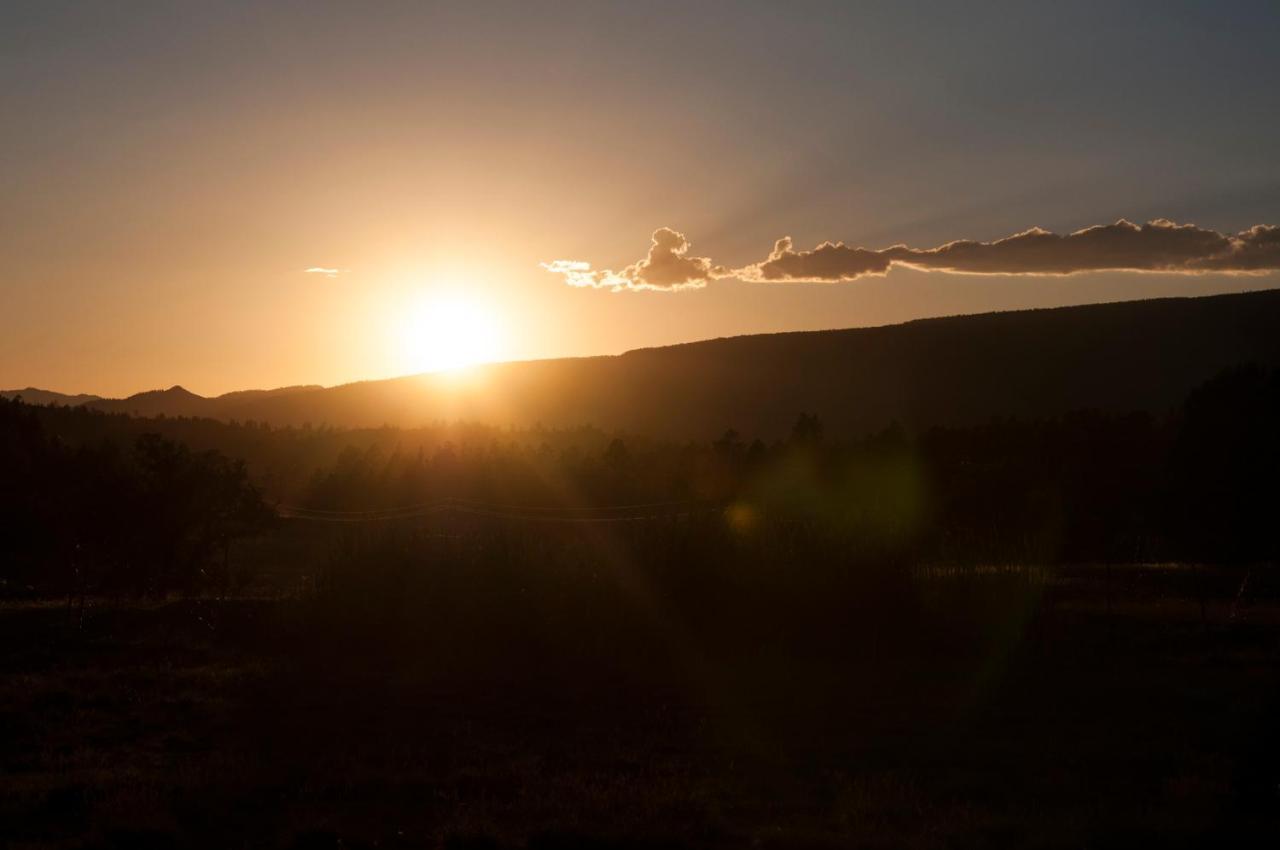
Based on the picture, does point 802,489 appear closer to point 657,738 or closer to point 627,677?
point 627,677

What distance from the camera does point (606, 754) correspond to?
387 inches

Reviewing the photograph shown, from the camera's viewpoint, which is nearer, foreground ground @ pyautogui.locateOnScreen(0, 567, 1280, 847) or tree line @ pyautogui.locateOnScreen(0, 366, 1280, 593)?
foreground ground @ pyautogui.locateOnScreen(0, 567, 1280, 847)

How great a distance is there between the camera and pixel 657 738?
10406 millimetres

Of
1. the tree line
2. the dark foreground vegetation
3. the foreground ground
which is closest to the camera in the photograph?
the foreground ground

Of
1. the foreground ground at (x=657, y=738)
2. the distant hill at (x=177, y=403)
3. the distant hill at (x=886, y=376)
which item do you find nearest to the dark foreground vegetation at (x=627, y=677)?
the foreground ground at (x=657, y=738)

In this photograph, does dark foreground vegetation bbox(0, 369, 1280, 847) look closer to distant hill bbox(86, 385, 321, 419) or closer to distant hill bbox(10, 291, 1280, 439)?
distant hill bbox(10, 291, 1280, 439)

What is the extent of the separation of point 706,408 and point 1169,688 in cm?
8160

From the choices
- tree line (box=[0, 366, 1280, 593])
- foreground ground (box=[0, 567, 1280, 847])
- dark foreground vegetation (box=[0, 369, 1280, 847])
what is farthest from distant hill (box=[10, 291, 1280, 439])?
foreground ground (box=[0, 567, 1280, 847])

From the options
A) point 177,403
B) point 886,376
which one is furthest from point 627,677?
point 177,403

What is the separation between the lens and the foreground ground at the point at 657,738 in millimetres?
7617

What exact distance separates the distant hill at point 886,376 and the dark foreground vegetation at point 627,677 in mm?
53885

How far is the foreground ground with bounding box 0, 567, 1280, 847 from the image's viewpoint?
300 inches

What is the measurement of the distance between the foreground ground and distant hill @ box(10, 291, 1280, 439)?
66534mm

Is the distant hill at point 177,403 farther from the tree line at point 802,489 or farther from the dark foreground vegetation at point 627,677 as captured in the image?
the dark foreground vegetation at point 627,677
